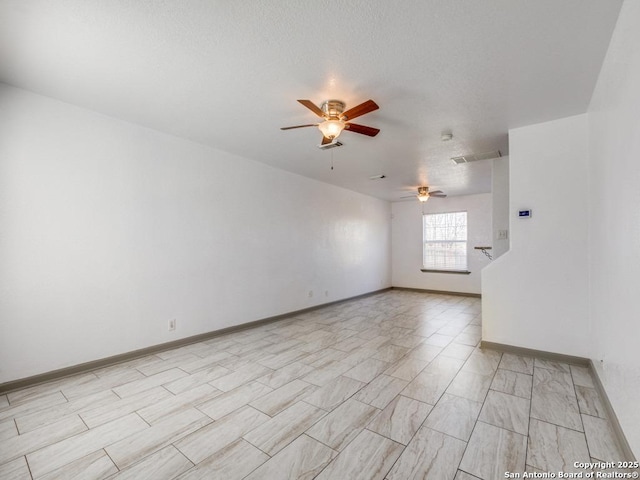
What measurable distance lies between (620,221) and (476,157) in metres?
2.76

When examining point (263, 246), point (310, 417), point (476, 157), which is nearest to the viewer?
point (310, 417)

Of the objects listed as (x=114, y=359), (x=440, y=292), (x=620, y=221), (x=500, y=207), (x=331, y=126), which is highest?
(x=331, y=126)

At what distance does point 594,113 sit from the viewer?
2635 millimetres

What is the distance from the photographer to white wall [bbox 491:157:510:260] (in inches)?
164

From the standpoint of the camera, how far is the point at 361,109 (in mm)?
2467

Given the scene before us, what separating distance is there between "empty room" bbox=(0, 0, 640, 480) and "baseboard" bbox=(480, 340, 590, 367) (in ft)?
0.06

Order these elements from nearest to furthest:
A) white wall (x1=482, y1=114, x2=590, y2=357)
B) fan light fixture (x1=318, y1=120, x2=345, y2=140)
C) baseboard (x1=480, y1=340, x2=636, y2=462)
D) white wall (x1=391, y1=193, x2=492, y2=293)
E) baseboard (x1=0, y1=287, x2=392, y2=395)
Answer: baseboard (x1=480, y1=340, x2=636, y2=462), baseboard (x1=0, y1=287, x2=392, y2=395), fan light fixture (x1=318, y1=120, x2=345, y2=140), white wall (x1=482, y1=114, x2=590, y2=357), white wall (x1=391, y1=193, x2=492, y2=293)

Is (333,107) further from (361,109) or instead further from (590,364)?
(590,364)

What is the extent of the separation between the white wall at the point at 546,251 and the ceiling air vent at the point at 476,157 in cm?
79

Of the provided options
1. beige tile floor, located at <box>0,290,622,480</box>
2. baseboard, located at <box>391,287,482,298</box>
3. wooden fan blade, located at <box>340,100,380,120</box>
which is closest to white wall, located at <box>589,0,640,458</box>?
beige tile floor, located at <box>0,290,622,480</box>

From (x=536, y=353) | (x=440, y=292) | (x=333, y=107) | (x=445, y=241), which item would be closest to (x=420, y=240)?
(x=445, y=241)

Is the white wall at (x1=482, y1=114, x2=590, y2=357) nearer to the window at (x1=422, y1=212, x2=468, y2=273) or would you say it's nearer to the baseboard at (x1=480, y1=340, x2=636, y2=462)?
the baseboard at (x1=480, y1=340, x2=636, y2=462)

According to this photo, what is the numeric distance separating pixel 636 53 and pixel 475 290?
666 cm

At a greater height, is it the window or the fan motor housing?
the fan motor housing
